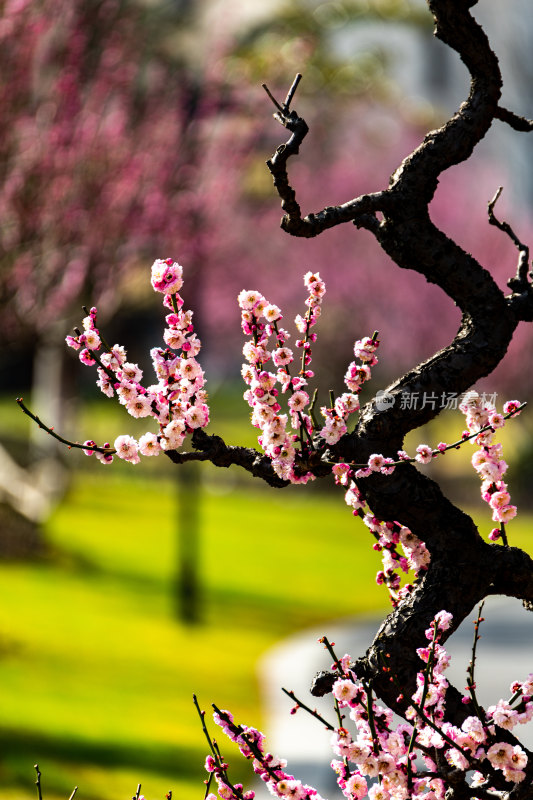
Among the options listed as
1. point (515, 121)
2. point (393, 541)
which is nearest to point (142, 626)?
point (393, 541)

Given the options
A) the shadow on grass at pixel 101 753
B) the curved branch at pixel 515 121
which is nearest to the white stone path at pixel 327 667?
the shadow on grass at pixel 101 753

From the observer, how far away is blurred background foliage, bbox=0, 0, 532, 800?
30.6 ft

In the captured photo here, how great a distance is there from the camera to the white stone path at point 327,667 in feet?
25.9

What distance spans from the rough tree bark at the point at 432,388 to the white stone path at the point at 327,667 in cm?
433

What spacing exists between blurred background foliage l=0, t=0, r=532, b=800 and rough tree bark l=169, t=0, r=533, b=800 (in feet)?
14.6

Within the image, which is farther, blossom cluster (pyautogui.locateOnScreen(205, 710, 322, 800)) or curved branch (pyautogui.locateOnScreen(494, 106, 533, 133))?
curved branch (pyautogui.locateOnScreen(494, 106, 533, 133))

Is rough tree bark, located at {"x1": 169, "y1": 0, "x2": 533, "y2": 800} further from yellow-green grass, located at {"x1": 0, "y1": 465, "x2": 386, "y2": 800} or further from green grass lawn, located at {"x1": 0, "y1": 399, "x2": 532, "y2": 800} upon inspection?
yellow-green grass, located at {"x1": 0, "y1": 465, "x2": 386, "y2": 800}

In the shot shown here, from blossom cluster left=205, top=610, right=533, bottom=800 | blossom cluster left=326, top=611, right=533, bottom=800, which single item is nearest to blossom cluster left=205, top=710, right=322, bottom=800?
blossom cluster left=205, top=610, right=533, bottom=800

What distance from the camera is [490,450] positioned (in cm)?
354

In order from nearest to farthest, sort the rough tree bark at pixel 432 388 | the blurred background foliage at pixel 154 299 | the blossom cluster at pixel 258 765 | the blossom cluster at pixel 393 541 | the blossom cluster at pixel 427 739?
the blossom cluster at pixel 427 739
the blossom cluster at pixel 258 765
the rough tree bark at pixel 432 388
the blossom cluster at pixel 393 541
the blurred background foliage at pixel 154 299

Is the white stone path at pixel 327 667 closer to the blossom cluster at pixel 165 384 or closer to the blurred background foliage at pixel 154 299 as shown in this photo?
the blurred background foliage at pixel 154 299

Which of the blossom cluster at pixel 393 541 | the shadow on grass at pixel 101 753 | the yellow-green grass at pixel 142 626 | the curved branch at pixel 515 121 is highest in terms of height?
the yellow-green grass at pixel 142 626

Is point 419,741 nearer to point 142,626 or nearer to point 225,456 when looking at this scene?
point 225,456

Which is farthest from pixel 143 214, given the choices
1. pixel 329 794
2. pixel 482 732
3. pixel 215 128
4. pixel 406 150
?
pixel 406 150
